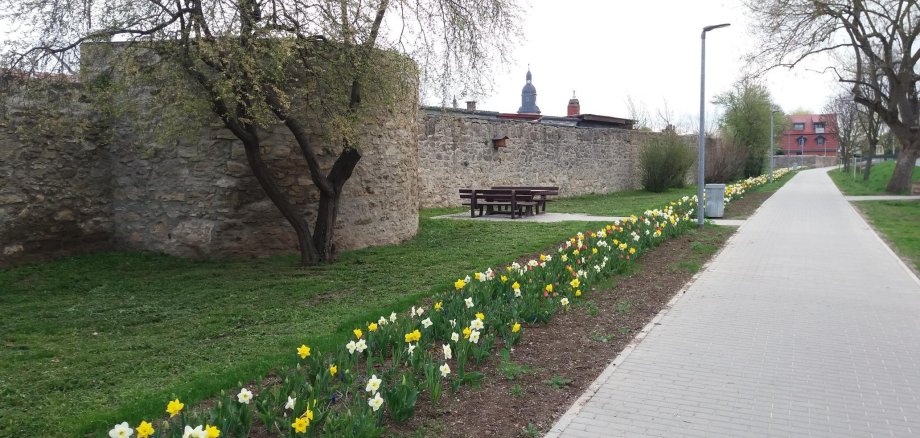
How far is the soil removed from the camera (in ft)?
12.8

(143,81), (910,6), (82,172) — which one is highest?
(910,6)

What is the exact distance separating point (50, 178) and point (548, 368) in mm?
8189

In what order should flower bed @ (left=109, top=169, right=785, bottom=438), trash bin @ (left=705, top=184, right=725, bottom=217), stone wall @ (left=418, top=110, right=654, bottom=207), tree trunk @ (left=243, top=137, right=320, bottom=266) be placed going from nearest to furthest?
flower bed @ (left=109, top=169, right=785, bottom=438) < tree trunk @ (left=243, top=137, right=320, bottom=266) < trash bin @ (left=705, top=184, right=725, bottom=217) < stone wall @ (left=418, top=110, right=654, bottom=207)

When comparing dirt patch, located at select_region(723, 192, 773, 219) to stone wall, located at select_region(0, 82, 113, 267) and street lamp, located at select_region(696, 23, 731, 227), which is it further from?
stone wall, located at select_region(0, 82, 113, 267)

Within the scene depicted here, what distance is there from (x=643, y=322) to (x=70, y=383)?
4.78 metres

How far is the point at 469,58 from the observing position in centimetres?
981

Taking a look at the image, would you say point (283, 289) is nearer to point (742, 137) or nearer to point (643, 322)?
point (643, 322)

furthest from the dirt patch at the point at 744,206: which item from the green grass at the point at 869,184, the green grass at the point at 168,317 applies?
the green grass at the point at 168,317

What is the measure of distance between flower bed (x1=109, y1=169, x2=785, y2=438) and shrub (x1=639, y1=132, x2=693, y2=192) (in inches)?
783

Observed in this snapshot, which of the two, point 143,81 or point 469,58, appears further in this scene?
point 469,58

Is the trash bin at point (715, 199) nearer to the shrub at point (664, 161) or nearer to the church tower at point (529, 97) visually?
the shrub at point (664, 161)

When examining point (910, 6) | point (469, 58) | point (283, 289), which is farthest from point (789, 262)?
point (910, 6)

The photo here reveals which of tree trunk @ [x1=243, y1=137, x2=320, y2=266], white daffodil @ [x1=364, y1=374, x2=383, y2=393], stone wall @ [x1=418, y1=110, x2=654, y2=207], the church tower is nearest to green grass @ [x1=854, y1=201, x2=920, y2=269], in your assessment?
stone wall @ [x1=418, y1=110, x2=654, y2=207]

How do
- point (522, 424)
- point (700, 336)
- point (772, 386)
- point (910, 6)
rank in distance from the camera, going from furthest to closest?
1. point (910, 6)
2. point (700, 336)
3. point (772, 386)
4. point (522, 424)
